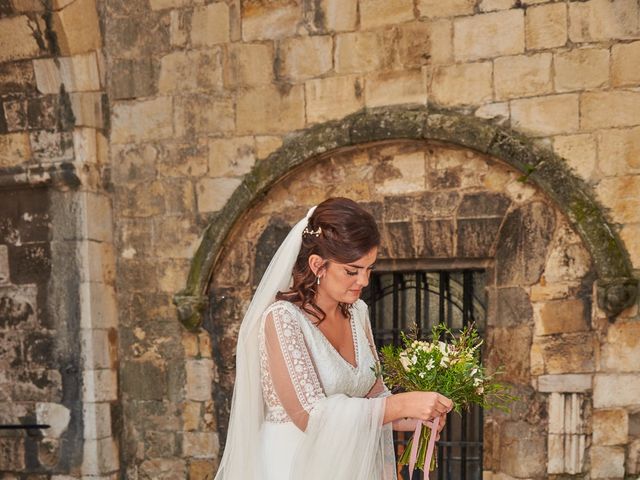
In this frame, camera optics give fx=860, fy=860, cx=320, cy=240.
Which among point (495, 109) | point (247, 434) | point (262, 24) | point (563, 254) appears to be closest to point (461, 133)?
point (495, 109)

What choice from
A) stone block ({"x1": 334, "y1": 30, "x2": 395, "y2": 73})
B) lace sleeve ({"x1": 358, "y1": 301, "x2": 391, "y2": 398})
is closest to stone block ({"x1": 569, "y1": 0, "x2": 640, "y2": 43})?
stone block ({"x1": 334, "y1": 30, "x2": 395, "y2": 73})

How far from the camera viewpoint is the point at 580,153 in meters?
4.66

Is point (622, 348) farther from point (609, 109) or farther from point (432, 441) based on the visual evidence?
point (432, 441)

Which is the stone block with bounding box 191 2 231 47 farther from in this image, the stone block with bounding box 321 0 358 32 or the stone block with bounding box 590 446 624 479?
the stone block with bounding box 590 446 624 479

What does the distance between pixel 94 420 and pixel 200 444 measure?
717 millimetres

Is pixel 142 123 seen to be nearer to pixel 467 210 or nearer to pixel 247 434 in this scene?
pixel 467 210

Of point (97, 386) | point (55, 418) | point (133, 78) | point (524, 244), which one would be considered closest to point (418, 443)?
point (524, 244)

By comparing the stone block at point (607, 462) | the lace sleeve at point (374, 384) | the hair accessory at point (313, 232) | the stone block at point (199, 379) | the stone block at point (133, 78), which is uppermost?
the stone block at point (133, 78)

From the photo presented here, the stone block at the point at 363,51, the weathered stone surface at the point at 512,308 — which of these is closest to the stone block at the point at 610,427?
the weathered stone surface at the point at 512,308

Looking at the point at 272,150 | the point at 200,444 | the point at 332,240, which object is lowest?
the point at 200,444

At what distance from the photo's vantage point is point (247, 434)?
3107mm

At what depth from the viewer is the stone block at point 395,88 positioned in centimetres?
496

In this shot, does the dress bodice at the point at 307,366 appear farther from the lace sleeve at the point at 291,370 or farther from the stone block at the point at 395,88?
the stone block at the point at 395,88

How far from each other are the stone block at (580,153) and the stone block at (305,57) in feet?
4.76
